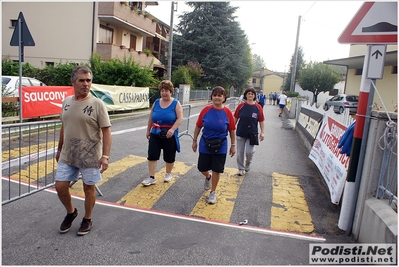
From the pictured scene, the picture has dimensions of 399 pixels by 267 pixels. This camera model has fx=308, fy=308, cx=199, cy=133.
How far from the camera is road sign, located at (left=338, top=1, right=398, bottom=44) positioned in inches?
127

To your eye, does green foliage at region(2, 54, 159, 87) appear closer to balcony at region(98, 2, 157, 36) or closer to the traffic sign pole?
balcony at region(98, 2, 157, 36)

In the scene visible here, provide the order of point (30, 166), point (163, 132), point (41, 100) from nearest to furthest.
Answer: point (163, 132) < point (30, 166) < point (41, 100)

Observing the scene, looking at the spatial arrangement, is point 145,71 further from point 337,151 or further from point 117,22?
point 337,151

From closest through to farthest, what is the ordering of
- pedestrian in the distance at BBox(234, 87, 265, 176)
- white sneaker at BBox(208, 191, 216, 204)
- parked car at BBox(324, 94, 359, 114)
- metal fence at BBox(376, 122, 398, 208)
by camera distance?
1. metal fence at BBox(376, 122, 398, 208)
2. white sneaker at BBox(208, 191, 216, 204)
3. pedestrian in the distance at BBox(234, 87, 265, 176)
4. parked car at BBox(324, 94, 359, 114)

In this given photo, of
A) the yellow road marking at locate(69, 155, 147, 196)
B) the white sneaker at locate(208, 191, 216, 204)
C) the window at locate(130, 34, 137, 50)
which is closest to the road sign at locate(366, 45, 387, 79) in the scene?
the white sneaker at locate(208, 191, 216, 204)

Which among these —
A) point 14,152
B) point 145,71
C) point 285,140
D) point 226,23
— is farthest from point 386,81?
point 14,152

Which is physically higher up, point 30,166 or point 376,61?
point 376,61

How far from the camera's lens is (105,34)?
2489 cm

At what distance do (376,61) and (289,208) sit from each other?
230 centimetres

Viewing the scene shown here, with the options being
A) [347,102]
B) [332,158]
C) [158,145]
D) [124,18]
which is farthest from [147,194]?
[124,18]

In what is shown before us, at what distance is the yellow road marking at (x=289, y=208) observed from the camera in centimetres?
390

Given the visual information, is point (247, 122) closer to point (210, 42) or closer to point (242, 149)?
point (242, 149)

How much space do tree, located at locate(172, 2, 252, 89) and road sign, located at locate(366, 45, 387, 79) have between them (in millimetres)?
32315

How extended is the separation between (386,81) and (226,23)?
64.4 feet
